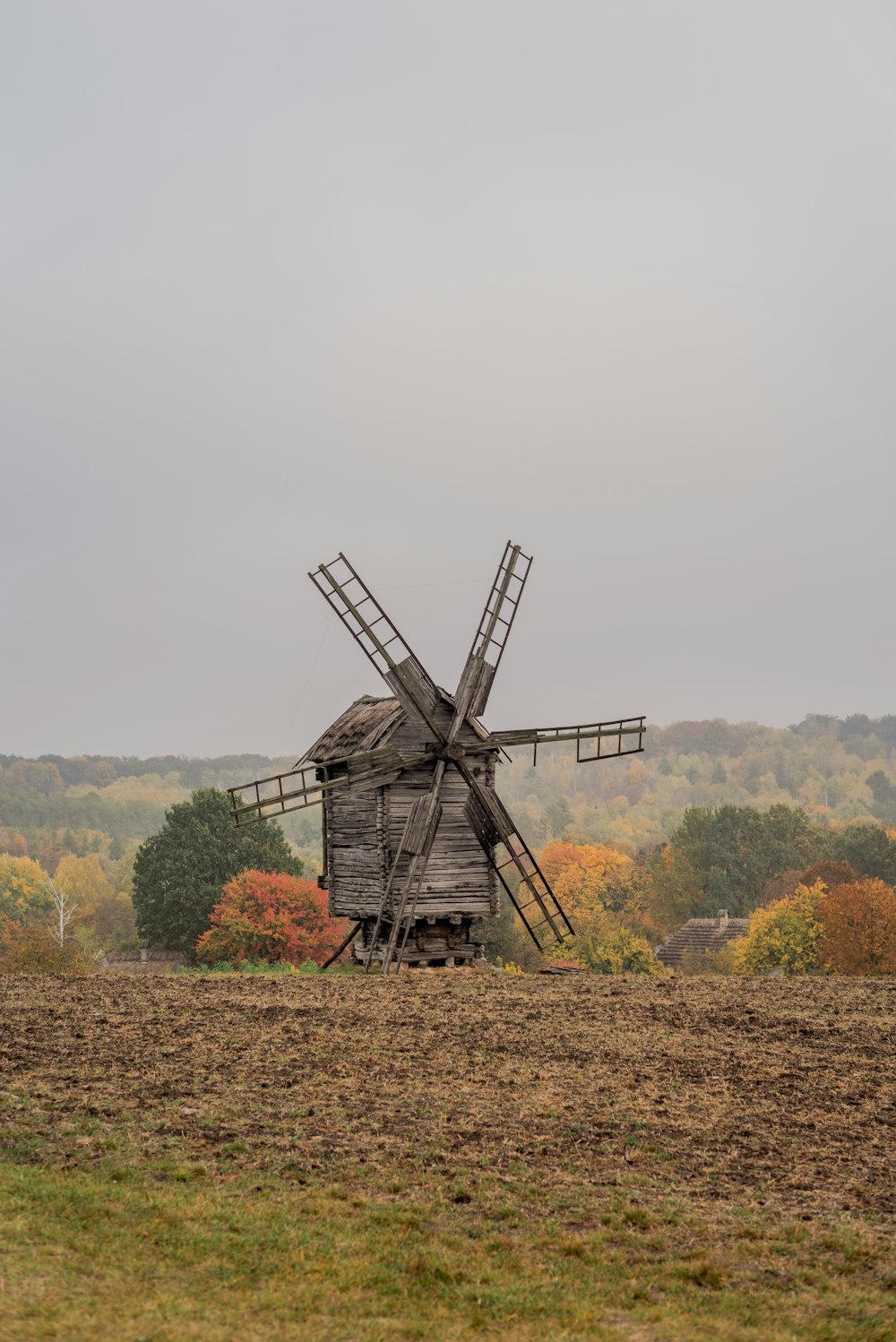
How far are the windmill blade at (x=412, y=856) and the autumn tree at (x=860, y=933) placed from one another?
21.9 metres

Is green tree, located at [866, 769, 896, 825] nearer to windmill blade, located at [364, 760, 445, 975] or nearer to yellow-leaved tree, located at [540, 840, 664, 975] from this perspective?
yellow-leaved tree, located at [540, 840, 664, 975]

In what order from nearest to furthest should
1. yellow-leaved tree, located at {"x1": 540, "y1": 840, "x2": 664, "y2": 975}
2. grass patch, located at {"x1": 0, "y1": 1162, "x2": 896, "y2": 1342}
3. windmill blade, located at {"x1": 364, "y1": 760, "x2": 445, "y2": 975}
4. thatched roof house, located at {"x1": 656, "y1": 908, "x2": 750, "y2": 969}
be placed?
1. grass patch, located at {"x1": 0, "y1": 1162, "x2": 896, "y2": 1342}
2. windmill blade, located at {"x1": 364, "y1": 760, "x2": 445, "y2": 975}
3. thatched roof house, located at {"x1": 656, "y1": 908, "x2": 750, "y2": 969}
4. yellow-leaved tree, located at {"x1": 540, "y1": 840, "x2": 664, "y2": 975}

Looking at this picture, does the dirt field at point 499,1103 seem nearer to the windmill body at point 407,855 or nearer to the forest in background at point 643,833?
the windmill body at point 407,855

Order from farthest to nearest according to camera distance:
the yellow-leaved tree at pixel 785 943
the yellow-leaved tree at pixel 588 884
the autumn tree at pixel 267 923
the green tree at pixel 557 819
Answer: the green tree at pixel 557 819 → the yellow-leaved tree at pixel 588 884 → the autumn tree at pixel 267 923 → the yellow-leaved tree at pixel 785 943

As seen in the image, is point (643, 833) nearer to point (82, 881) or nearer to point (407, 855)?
point (82, 881)

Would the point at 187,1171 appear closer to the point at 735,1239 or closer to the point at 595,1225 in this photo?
the point at 595,1225

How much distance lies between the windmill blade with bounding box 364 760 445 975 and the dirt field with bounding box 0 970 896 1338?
180 inches

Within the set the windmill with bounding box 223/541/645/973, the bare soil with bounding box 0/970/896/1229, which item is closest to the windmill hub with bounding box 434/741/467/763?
the windmill with bounding box 223/541/645/973

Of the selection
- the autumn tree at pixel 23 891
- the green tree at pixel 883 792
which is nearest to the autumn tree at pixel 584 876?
the autumn tree at pixel 23 891

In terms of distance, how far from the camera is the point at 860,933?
40969 millimetres

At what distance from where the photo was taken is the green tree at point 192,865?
52656 mm

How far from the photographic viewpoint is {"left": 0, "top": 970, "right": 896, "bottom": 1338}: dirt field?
11172 mm

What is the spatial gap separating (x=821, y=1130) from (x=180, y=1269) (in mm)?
7731

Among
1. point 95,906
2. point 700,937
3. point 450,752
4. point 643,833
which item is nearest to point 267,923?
point 450,752
